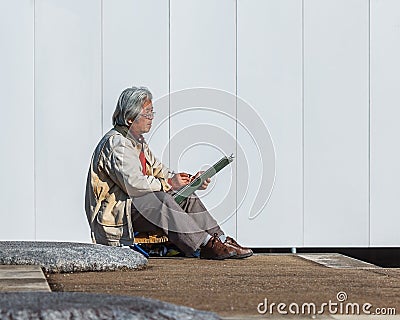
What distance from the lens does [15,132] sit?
22.8 ft

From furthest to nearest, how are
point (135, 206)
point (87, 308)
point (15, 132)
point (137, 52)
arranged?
point (137, 52) < point (15, 132) < point (135, 206) < point (87, 308)

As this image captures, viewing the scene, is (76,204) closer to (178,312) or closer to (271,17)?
(271,17)

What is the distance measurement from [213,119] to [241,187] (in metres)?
0.49

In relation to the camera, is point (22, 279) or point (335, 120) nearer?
point (22, 279)

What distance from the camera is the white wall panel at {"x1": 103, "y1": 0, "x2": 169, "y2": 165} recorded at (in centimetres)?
706

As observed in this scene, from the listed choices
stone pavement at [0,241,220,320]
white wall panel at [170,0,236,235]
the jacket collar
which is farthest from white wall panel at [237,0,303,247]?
stone pavement at [0,241,220,320]

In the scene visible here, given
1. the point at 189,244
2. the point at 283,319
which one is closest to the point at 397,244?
the point at 189,244

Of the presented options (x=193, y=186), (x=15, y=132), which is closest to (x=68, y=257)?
(x=193, y=186)

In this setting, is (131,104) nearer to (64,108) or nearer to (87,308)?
(64,108)

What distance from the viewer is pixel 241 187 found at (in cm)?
716

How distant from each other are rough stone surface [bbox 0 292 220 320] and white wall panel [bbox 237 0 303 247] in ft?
16.5

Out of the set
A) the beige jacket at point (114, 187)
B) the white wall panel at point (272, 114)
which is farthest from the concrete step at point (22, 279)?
the white wall panel at point (272, 114)

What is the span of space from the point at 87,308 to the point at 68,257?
1664 mm

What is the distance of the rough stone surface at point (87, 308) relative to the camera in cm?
197
